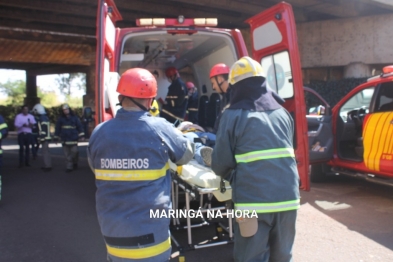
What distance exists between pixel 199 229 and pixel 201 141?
1189mm

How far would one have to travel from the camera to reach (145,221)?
2121mm

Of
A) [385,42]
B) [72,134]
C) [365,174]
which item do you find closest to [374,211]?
[365,174]

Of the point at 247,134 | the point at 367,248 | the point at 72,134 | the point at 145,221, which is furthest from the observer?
the point at 72,134

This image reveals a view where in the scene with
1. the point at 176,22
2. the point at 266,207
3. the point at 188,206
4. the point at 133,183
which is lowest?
the point at 188,206

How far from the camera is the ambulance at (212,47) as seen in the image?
417 centimetres

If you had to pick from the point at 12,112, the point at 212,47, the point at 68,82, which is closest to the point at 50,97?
the point at 68,82

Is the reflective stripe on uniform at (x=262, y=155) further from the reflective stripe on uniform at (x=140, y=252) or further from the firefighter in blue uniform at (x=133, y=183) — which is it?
the reflective stripe on uniform at (x=140, y=252)

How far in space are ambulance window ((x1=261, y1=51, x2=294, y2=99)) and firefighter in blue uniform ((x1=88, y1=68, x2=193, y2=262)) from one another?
2.54 metres

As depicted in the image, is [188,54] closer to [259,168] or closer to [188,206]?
[188,206]

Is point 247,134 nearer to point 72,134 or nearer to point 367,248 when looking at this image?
point 367,248

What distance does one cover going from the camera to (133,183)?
2.12 meters

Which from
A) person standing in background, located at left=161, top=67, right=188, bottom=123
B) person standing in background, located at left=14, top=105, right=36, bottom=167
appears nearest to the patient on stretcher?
person standing in background, located at left=161, top=67, right=188, bottom=123

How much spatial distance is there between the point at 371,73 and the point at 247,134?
39.1ft

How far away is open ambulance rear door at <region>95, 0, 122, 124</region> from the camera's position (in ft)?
13.5
